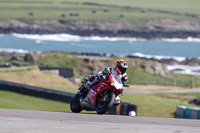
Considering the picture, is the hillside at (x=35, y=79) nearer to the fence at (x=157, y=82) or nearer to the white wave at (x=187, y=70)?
the fence at (x=157, y=82)

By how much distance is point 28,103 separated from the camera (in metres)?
27.5

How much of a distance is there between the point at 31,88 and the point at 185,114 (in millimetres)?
9849

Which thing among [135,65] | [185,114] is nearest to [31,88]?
[185,114]

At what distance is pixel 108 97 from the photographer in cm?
1415

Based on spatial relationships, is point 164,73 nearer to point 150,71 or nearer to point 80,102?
point 150,71

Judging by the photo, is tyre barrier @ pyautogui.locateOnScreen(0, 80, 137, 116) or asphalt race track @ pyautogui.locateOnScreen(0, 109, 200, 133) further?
tyre barrier @ pyautogui.locateOnScreen(0, 80, 137, 116)

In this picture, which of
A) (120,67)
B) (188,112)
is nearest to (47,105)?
(188,112)

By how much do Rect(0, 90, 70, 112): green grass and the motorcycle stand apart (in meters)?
10.8

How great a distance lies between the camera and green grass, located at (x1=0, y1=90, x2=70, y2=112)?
25823 millimetres

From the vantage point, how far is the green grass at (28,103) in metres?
25.8

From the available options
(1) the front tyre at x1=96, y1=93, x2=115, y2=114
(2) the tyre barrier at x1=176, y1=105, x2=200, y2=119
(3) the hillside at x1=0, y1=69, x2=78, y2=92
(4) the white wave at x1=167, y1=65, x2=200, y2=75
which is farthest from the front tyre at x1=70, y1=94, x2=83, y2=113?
(4) the white wave at x1=167, y1=65, x2=200, y2=75

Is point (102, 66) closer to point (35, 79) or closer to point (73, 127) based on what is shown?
point (35, 79)

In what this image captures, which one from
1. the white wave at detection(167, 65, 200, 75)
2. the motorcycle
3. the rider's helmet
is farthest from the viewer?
the white wave at detection(167, 65, 200, 75)

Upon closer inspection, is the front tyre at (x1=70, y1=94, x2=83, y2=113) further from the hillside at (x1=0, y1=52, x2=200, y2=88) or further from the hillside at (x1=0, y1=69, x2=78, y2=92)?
the hillside at (x1=0, y1=52, x2=200, y2=88)
